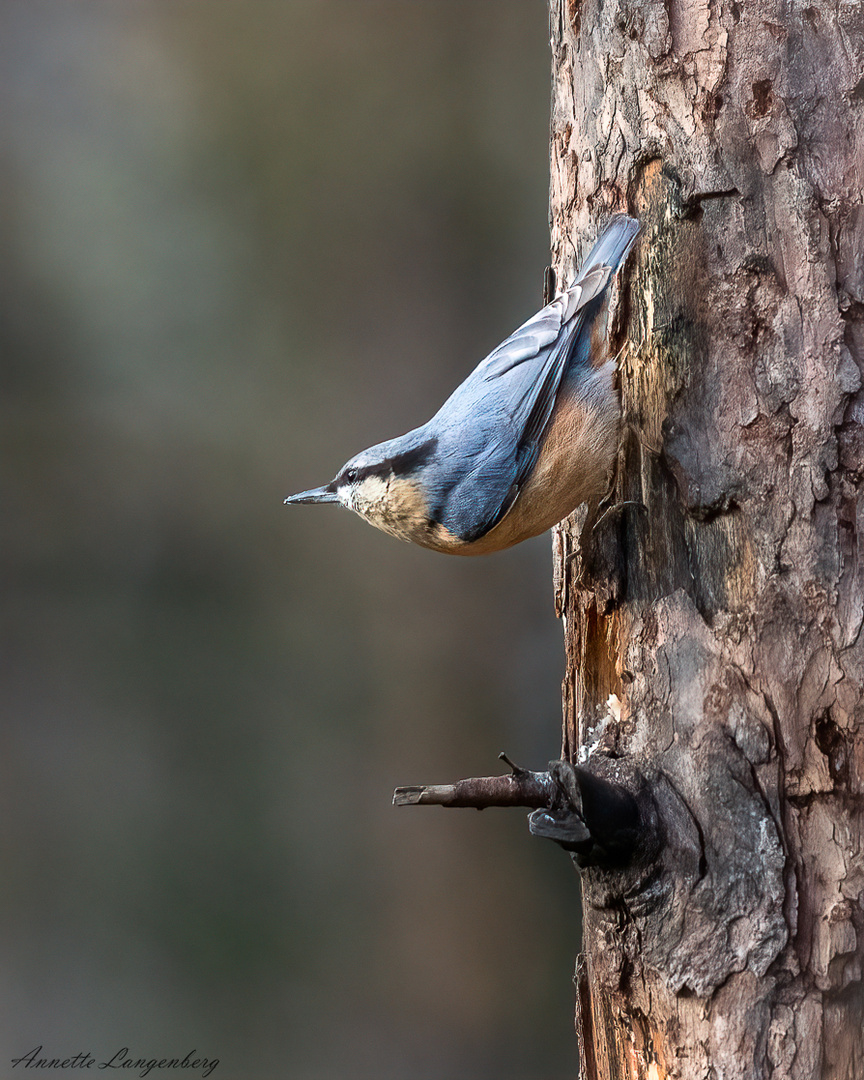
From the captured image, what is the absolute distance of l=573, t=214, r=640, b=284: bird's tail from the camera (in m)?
1.24

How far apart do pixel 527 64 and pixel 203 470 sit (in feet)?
6.10

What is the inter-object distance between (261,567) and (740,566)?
2.10 m

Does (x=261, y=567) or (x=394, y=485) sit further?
(x=261, y=567)

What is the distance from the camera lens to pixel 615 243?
1.24 m

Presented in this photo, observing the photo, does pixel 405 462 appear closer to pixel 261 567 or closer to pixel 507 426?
pixel 507 426

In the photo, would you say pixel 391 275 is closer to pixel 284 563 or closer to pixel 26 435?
pixel 284 563

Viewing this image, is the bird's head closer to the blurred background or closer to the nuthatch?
the nuthatch

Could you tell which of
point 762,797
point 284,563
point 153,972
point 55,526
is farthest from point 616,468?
point 153,972
